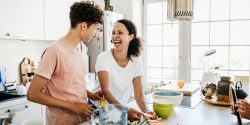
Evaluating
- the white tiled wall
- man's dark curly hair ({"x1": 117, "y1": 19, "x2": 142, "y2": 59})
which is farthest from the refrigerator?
man's dark curly hair ({"x1": 117, "y1": 19, "x2": 142, "y2": 59})

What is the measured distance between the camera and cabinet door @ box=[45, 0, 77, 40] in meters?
3.05

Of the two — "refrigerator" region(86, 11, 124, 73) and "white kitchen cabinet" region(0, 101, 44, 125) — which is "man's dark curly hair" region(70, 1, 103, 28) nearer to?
"white kitchen cabinet" region(0, 101, 44, 125)

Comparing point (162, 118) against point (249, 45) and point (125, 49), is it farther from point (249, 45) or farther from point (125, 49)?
Result: point (249, 45)

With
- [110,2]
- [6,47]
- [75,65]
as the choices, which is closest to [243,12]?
[110,2]

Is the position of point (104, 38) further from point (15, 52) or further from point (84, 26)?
point (84, 26)

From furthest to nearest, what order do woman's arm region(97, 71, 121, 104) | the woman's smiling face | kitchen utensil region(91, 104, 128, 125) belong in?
the woman's smiling face → woman's arm region(97, 71, 121, 104) → kitchen utensil region(91, 104, 128, 125)

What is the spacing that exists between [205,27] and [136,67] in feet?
7.04

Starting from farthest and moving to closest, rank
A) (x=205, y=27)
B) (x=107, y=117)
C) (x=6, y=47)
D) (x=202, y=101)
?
(x=205, y=27) → (x=6, y=47) → (x=202, y=101) → (x=107, y=117)

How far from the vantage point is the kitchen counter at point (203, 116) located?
136 cm

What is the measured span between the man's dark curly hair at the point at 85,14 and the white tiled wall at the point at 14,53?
1803 mm

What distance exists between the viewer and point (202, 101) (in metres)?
1.92

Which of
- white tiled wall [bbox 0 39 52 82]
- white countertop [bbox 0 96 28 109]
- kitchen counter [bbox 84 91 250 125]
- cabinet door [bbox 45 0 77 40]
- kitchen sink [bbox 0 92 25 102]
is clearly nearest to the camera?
kitchen counter [bbox 84 91 250 125]

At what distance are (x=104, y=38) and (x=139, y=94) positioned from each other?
1965 mm

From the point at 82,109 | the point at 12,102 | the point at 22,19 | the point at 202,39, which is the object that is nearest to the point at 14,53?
the point at 22,19
